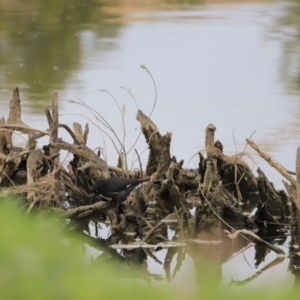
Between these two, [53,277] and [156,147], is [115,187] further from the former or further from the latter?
[53,277]

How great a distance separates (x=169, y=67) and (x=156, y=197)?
452cm

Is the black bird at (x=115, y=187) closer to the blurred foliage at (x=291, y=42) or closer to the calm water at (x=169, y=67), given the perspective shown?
the calm water at (x=169, y=67)

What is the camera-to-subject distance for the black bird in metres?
4.38

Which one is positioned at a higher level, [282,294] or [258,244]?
[282,294]

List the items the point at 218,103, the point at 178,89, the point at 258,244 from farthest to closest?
the point at 178,89 → the point at 218,103 → the point at 258,244

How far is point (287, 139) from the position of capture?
6312mm

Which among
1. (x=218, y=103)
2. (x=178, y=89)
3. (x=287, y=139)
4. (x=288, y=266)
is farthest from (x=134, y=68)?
(x=288, y=266)

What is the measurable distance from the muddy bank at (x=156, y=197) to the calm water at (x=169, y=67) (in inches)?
10.0

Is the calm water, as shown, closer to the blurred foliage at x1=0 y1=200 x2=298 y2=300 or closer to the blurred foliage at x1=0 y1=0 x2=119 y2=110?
the blurred foliage at x1=0 y1=0 x2=119 y2=110

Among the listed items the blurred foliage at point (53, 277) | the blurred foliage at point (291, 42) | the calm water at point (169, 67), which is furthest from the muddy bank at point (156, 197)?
the blurred foliage at point (291, 42)

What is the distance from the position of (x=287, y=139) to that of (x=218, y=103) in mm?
1488

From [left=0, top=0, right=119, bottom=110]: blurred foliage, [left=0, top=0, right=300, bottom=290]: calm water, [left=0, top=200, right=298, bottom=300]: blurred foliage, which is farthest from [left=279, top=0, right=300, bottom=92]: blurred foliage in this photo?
[left=0, top=200, right=298, bottom=300]: blurred foliage

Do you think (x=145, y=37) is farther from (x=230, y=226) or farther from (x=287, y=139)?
(x=230, y=226)

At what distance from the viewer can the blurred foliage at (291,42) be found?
8720 millimetres
